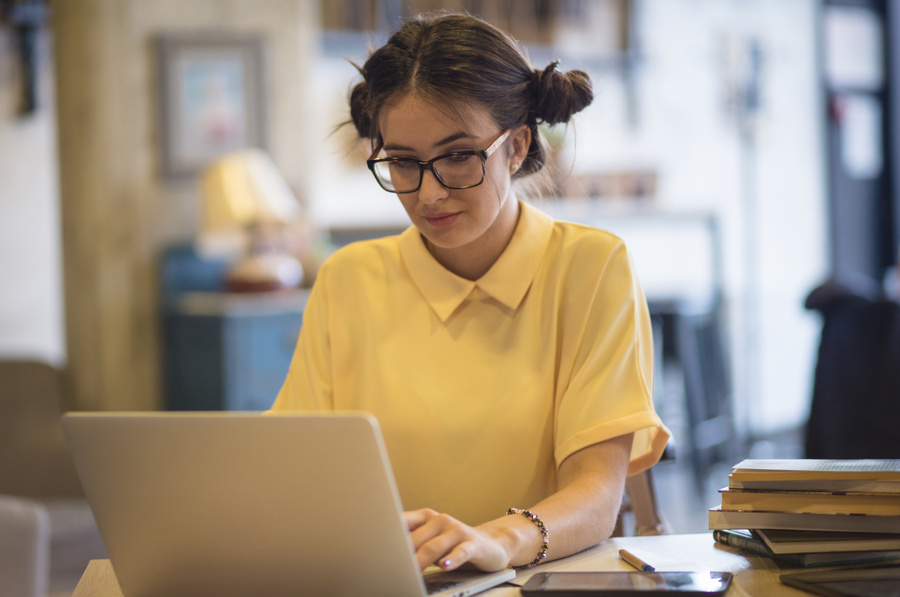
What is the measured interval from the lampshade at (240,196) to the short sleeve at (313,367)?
2.28m

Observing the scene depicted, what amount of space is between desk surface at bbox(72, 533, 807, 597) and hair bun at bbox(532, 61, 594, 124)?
25.0 inches

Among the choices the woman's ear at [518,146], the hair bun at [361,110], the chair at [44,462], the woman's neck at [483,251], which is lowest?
the chair at [44,462]

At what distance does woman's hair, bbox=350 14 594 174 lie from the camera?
130 centimetres

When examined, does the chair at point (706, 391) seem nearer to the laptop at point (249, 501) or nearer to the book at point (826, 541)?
the book at point (826, 541)

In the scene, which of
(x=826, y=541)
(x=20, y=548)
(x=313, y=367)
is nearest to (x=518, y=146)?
(x=313, y=367)

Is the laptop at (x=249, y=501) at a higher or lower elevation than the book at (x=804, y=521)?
higher

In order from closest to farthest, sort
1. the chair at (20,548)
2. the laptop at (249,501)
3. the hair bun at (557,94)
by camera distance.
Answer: the laptop at (249,501), the hair bun at (557,94), the chair at (20,548)

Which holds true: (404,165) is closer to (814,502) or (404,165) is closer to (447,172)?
(447,172)

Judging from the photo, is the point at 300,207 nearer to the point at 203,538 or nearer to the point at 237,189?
the point at 237,189

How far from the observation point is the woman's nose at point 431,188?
128cm

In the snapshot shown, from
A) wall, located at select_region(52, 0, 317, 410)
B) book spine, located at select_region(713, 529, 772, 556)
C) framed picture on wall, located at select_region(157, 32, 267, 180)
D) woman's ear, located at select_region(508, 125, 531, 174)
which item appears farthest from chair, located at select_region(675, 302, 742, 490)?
book spine, located at select_region(713, 529, 772, 556)

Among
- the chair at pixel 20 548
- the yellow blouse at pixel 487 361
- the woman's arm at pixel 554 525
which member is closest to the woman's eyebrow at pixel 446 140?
the yellow blouse at pixel 487 361

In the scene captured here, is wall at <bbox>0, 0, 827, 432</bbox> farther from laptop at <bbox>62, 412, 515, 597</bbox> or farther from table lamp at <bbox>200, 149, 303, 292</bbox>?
laptop at <bbox>62, 412, 515, 597</bbox>

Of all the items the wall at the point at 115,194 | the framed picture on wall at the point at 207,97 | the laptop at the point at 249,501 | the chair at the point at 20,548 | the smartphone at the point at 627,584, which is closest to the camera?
the laptop at the point at 249,501
